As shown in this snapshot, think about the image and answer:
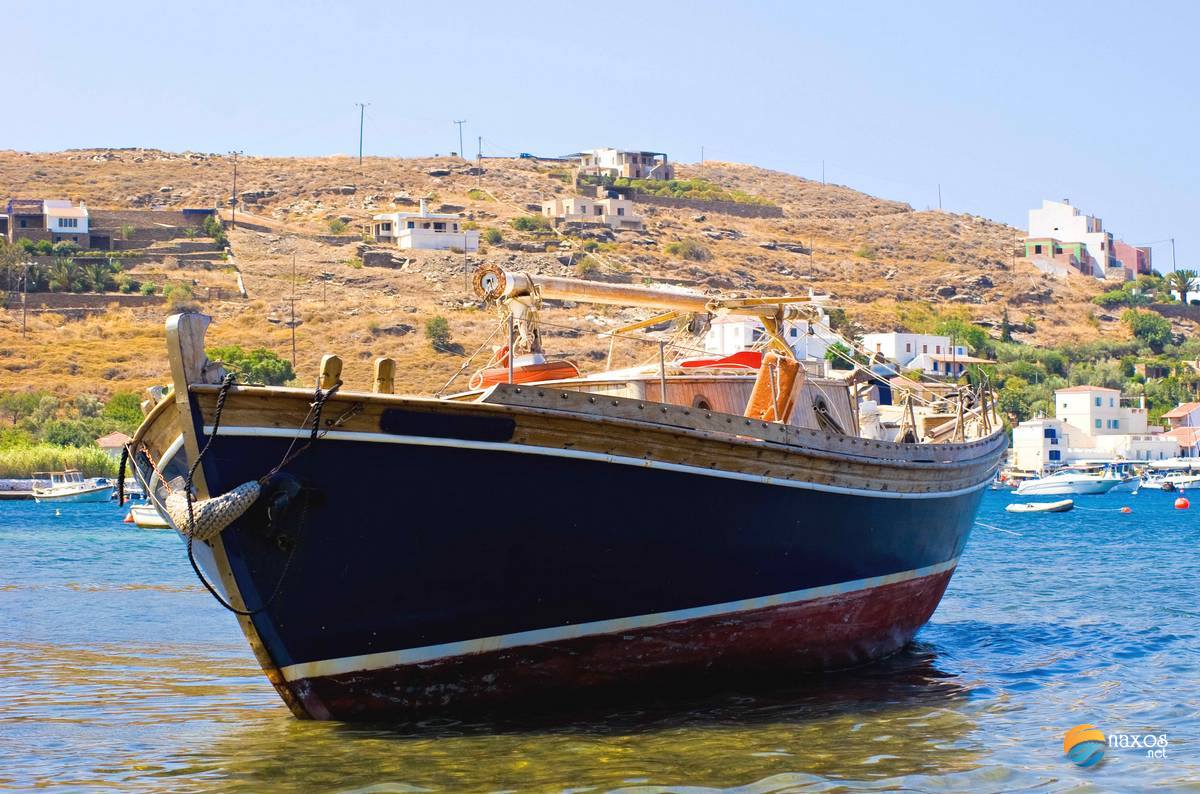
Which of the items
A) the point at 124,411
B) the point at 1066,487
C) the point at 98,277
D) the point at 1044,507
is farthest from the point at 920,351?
the point at 98,277

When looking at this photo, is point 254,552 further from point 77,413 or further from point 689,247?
point 689,247

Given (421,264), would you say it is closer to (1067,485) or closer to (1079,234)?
(1067,485)

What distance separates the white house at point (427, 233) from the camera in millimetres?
129750

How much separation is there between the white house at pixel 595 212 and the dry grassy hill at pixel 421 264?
8.61ft

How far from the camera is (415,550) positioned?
11234 millimetres

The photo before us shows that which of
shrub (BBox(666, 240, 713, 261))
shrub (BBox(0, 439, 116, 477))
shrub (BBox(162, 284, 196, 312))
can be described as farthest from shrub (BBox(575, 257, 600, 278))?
shrub (BBox(0, 439, 116, 477))

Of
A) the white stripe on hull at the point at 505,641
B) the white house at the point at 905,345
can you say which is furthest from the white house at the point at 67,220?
the white stripe on hull at the point at 505,641

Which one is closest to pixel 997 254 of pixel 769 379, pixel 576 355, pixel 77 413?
pixel 576 355

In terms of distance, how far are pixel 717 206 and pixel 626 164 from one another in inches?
683

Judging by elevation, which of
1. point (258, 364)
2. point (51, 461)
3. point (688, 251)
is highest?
point (688, 251)

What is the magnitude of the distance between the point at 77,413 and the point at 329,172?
82807mm

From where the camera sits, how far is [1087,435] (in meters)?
106

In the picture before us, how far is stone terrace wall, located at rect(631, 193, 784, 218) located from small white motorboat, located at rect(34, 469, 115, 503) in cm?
9340

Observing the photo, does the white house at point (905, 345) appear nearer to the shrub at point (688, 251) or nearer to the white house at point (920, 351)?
the white house at point (920, 351)
